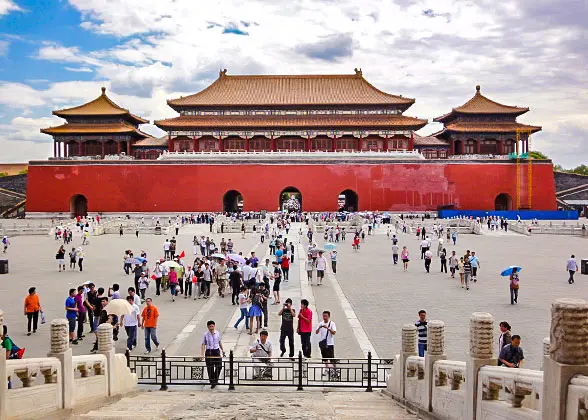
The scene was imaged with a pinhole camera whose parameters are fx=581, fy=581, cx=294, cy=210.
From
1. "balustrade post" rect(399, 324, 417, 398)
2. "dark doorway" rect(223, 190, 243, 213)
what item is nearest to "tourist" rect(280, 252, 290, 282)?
"balustrade post" rect(399, 324, 417, 398)

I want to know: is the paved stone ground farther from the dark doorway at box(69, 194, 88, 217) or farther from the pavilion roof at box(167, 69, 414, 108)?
the pavilion roof at box(167, 69, 414, 108)

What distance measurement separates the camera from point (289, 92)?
51.8 m

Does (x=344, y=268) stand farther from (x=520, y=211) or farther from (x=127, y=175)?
(x=127, y=175)

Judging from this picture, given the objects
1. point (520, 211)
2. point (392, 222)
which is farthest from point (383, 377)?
point (520, 211)

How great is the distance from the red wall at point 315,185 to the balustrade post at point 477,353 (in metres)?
43.0

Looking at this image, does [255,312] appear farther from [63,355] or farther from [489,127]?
[489,127]

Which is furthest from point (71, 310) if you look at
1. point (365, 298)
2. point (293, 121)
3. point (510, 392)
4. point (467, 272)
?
point (293, 121)

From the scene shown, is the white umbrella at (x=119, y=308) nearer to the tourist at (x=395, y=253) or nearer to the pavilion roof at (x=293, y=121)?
the tourist at (x=395, y=253)

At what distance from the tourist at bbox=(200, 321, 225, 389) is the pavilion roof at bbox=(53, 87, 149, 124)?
1820 inches

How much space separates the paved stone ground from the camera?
11.1 meters

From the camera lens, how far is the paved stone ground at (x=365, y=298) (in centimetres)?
1114

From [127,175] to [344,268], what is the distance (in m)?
32.2

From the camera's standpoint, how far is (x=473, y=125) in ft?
→ 168

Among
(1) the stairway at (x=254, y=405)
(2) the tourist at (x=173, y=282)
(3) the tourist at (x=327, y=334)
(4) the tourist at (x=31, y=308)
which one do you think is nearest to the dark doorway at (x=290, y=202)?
(2) the tourist at (x=173, y=282)
